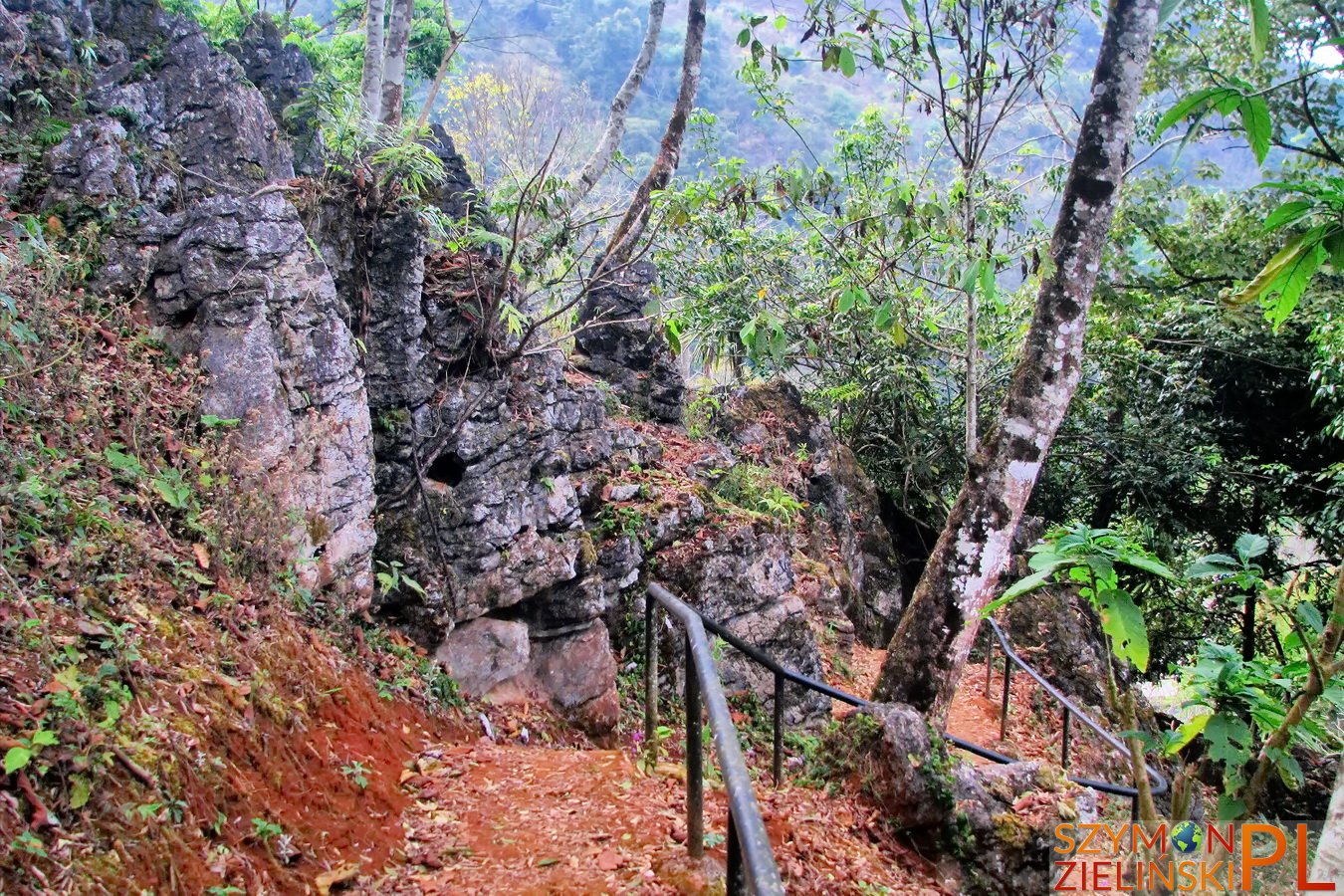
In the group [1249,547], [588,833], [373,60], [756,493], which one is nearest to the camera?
[1249,547]

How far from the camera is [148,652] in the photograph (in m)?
2.90

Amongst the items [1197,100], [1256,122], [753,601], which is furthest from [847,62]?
[753,601]

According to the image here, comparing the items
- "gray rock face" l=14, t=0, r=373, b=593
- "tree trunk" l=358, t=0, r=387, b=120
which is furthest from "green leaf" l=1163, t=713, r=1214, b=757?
"tree trunk" l=358, t=0, r=387, b=120

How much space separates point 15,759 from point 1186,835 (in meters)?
3.36

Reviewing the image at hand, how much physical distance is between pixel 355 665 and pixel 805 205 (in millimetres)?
6757

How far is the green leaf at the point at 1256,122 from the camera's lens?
5.68ft

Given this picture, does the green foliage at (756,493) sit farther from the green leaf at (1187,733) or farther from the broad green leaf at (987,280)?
the green leaf at (1187,733)

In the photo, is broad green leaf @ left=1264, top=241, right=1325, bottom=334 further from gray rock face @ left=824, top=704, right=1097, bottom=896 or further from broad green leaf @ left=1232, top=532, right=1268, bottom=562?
gray rock face @ left=824, top=704, right=1097, bottom=896

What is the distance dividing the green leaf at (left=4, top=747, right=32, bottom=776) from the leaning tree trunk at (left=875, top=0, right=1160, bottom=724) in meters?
4.12

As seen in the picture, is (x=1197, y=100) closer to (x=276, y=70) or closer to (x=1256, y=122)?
(x=1256, y=122)

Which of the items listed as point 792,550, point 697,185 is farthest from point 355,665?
point 792,550

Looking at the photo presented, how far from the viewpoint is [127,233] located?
4.65m

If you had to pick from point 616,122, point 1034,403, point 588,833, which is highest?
point 616,122

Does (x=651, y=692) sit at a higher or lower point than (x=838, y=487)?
lower
